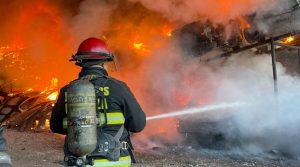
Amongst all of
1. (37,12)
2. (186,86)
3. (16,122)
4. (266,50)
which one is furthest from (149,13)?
(37,12)

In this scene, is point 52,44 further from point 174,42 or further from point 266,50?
point 266,50

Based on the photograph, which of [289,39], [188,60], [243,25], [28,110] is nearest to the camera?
[243,25]

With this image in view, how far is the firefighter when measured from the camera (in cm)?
274

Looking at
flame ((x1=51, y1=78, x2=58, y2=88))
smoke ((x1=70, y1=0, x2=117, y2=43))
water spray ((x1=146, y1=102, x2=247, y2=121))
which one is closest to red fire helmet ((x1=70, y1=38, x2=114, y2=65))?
water spray ((x1=146, y1=102, x2=247, y2=121))

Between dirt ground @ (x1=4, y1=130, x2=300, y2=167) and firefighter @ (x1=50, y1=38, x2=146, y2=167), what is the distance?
3709 millimetres

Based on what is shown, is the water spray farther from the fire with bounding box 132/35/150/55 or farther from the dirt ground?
the fire with bounding box 132/35/150/55

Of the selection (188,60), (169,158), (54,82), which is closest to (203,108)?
(188,60)

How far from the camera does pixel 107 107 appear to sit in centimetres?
277

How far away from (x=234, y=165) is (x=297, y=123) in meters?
1.64

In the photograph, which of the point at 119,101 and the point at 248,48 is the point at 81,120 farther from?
the point at 248,48

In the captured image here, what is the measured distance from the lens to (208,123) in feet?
28.3

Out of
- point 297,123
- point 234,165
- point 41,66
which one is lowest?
point 234,165

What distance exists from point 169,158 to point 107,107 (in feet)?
15.0

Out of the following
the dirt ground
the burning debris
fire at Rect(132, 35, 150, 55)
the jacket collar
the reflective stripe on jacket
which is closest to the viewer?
the reflective stripe on jacket
